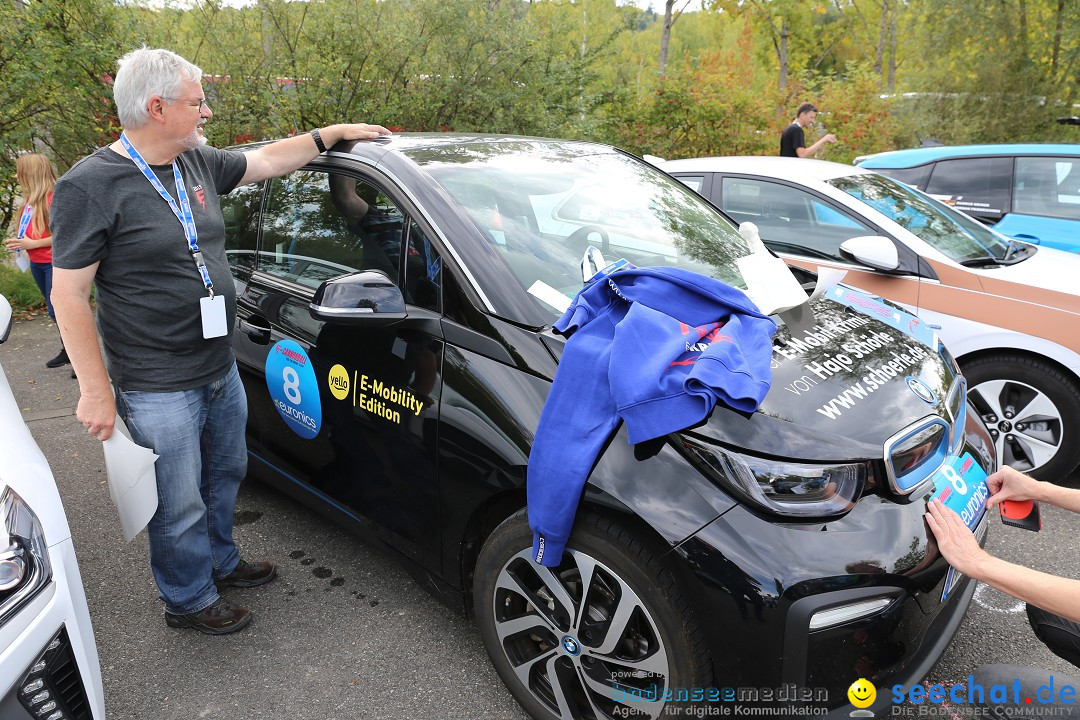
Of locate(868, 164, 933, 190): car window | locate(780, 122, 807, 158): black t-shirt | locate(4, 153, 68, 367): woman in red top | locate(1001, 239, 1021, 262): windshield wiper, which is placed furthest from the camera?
locate(780, 122, 807, 158): black t-shirt

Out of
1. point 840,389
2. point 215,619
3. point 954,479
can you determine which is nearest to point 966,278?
point 954,479

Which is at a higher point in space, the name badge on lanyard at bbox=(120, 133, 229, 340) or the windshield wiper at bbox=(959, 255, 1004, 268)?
the name badge on lanyard at bbox=(120, 133, 229, 340)

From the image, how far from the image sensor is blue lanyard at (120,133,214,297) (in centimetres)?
221

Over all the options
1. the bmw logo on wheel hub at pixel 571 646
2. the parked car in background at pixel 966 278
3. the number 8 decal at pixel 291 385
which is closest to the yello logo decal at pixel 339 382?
the number 8 decal at pixel 291 385

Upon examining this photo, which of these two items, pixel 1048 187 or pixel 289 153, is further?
pixel 1048 187

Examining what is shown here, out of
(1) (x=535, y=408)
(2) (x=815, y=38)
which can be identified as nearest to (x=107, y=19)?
(1) (x=535, y=408)

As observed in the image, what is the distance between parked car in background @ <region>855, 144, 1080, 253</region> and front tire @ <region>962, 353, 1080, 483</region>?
7.97 ft

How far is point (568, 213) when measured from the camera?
271 cm

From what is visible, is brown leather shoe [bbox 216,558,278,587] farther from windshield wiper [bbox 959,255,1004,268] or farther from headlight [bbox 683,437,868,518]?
windshield wiper [bbox 959,255,1004,268]

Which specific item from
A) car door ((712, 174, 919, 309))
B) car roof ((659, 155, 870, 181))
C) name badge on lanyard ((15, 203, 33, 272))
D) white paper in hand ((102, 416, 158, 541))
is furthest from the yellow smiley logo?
name badge on lanyard ((15, 203, 33, 272))

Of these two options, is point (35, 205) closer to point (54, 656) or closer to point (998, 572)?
point (54, 656)

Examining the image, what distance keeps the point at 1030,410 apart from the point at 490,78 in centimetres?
653

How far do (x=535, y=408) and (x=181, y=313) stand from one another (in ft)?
3.97

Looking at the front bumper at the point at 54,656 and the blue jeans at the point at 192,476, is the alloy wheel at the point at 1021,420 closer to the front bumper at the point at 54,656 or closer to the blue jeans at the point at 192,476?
the blue jeans at the point at 192,476
